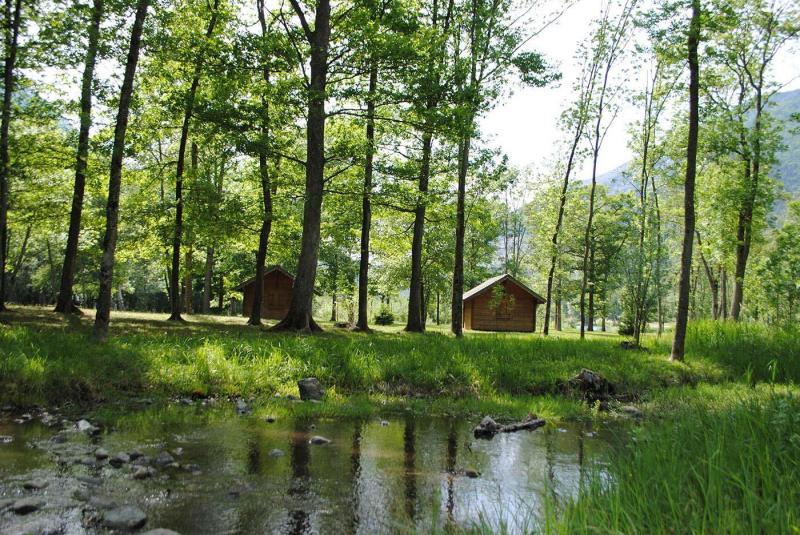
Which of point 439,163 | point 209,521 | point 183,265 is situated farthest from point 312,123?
point 209,521

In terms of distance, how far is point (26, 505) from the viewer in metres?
4.63

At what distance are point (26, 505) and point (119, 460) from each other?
1.54 metres

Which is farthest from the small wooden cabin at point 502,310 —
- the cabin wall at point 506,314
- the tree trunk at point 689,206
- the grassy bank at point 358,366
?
the grassy bank at point 358,366

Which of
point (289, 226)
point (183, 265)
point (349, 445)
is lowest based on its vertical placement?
point (349, 445)

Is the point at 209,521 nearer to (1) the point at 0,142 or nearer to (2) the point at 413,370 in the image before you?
(2) the point at 413,370

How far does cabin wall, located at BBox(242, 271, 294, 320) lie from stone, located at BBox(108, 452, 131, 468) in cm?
3993

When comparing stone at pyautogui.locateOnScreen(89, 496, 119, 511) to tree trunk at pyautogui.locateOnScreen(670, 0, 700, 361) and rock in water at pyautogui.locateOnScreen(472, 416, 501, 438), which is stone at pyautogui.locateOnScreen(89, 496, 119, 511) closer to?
rock in water at pyautogui.locateOnScreen(472, 416, 501, 438)

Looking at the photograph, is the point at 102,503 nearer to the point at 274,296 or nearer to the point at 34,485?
the point at 34,485

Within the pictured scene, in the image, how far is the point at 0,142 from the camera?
48.0 ft

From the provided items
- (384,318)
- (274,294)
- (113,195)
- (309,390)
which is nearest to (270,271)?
(274,294)

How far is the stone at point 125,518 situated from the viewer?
449cm

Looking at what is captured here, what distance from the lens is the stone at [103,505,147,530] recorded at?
449 centimetres

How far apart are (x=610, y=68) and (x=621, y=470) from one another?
30445mm

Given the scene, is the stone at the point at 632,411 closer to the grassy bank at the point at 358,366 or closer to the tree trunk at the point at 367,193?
the grassy bank at the point at 358,366
